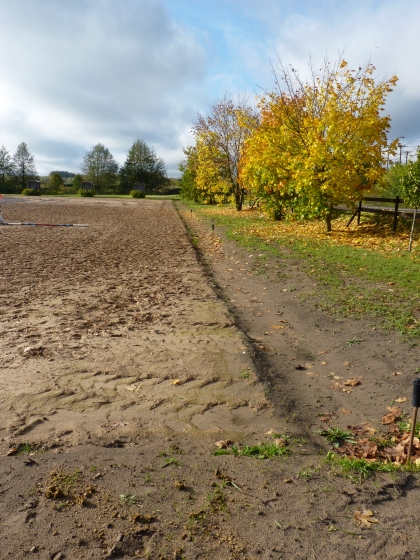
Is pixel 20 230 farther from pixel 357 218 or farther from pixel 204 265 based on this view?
pixel 357 218

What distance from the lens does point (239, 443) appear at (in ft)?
14.2

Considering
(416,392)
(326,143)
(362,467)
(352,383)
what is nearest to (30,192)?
(326,143)

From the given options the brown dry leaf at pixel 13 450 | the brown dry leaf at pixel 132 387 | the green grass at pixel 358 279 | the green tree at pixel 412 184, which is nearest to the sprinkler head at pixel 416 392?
the brown dry leaf at pixel 132 387

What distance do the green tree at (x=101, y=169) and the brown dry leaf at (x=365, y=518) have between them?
3873 inches

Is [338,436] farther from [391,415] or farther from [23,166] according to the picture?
[23,166]

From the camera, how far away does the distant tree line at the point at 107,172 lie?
9438 cm

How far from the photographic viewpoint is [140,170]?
319ft

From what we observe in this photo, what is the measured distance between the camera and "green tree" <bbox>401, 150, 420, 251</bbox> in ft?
51.3

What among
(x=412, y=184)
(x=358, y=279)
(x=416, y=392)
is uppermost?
(x=412, y=184)

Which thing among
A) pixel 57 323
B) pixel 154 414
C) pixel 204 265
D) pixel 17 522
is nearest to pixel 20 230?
pixel 204 265

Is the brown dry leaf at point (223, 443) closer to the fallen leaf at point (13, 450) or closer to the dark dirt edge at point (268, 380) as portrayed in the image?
the dark dirt edge at point (268, 380)

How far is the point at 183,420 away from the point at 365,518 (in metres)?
1.97

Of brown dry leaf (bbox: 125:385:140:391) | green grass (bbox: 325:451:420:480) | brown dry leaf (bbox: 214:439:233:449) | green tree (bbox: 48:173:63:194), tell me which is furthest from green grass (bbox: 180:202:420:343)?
green tree (bbox: 48:173:63:194)

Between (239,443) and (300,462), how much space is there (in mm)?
611
